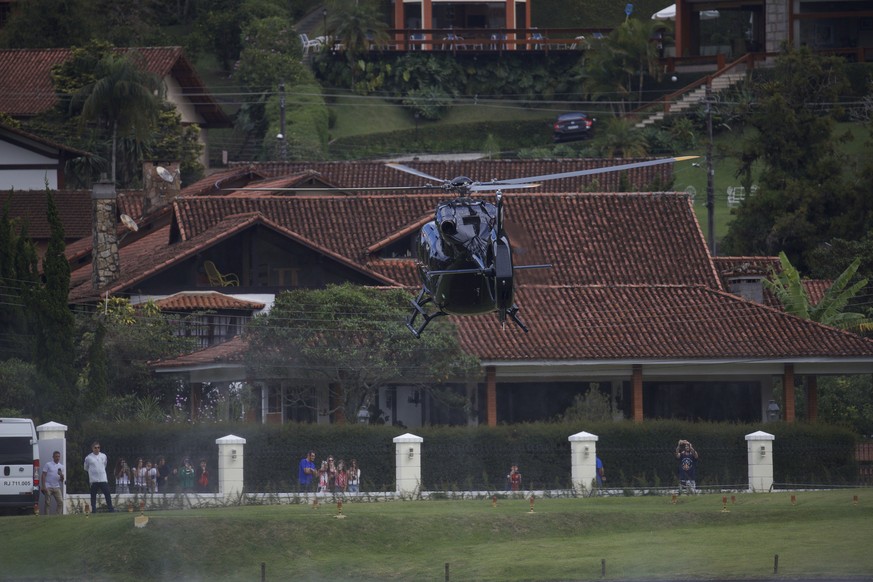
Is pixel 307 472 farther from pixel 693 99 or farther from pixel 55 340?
pixel 693 99

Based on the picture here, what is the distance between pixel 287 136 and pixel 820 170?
1214 inches

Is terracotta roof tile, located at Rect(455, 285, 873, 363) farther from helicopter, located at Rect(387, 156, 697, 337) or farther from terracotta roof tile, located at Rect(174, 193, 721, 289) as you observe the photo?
helicopter, located at Rect(387, 156, 697, 337)

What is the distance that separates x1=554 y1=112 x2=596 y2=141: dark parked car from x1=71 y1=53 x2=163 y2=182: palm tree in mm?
27178

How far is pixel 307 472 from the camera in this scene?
42188 mm

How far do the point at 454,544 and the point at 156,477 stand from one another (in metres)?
12.4

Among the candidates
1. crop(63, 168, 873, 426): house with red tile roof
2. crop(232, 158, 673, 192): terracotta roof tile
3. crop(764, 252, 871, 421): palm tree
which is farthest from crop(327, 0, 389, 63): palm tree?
crop(764, 252, 871, 421): palm tree

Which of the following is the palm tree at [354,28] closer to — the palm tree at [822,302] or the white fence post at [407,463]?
the palm tree at [822,302]

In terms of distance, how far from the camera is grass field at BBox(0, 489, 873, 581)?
100.0 ft

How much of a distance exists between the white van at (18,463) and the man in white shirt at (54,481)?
30 centimetres

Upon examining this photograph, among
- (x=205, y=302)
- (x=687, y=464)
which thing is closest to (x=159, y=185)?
(x=205, y=302)

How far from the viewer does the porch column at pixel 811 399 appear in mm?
48434

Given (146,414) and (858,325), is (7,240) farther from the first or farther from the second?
(858,325)

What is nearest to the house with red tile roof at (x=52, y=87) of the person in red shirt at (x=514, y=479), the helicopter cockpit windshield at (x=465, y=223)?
the person in red shirt at (x=514, y=479)

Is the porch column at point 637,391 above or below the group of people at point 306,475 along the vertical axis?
above
